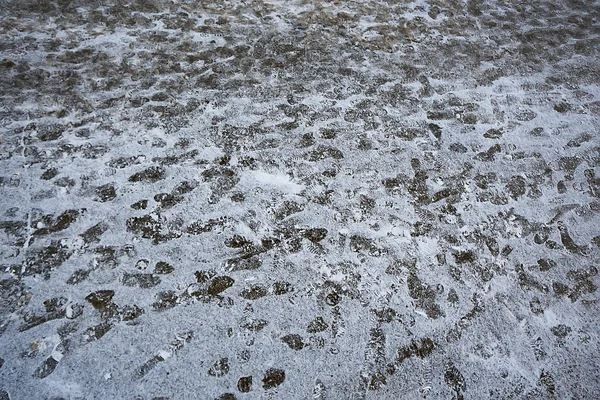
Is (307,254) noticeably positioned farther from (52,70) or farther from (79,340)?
(52,70)

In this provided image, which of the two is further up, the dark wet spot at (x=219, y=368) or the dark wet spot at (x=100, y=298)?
the dark wet spot at (x=100, y=298)

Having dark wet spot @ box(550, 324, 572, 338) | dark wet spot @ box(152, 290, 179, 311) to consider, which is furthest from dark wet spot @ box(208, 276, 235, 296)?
dark wet spot @ box(550, 324, 572, 338)

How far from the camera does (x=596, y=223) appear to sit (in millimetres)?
3457

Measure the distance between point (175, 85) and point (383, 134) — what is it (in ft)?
6.78

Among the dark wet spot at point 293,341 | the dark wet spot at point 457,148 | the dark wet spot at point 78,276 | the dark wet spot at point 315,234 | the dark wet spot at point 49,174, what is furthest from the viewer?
the dark wet spot at point 457,148

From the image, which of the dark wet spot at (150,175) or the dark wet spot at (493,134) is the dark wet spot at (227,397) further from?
the dark wet spot at (493,134)

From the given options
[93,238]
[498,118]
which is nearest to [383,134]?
[498,118]

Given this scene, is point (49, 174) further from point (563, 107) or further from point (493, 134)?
point (563, 107)

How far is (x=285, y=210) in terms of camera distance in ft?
10.3

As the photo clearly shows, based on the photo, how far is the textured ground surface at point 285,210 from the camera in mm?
2451

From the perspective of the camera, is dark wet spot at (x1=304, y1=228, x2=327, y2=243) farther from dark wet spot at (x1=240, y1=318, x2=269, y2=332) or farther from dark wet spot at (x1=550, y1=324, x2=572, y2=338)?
dark wet spot at (x1=550, y1=324, x2=572, y2=338)

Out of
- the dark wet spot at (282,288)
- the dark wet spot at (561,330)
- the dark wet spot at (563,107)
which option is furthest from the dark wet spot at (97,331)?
the dark wet spot at (563,107)

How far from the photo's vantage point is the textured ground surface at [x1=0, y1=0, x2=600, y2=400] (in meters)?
2.45

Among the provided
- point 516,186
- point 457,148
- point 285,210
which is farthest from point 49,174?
point 516,186
